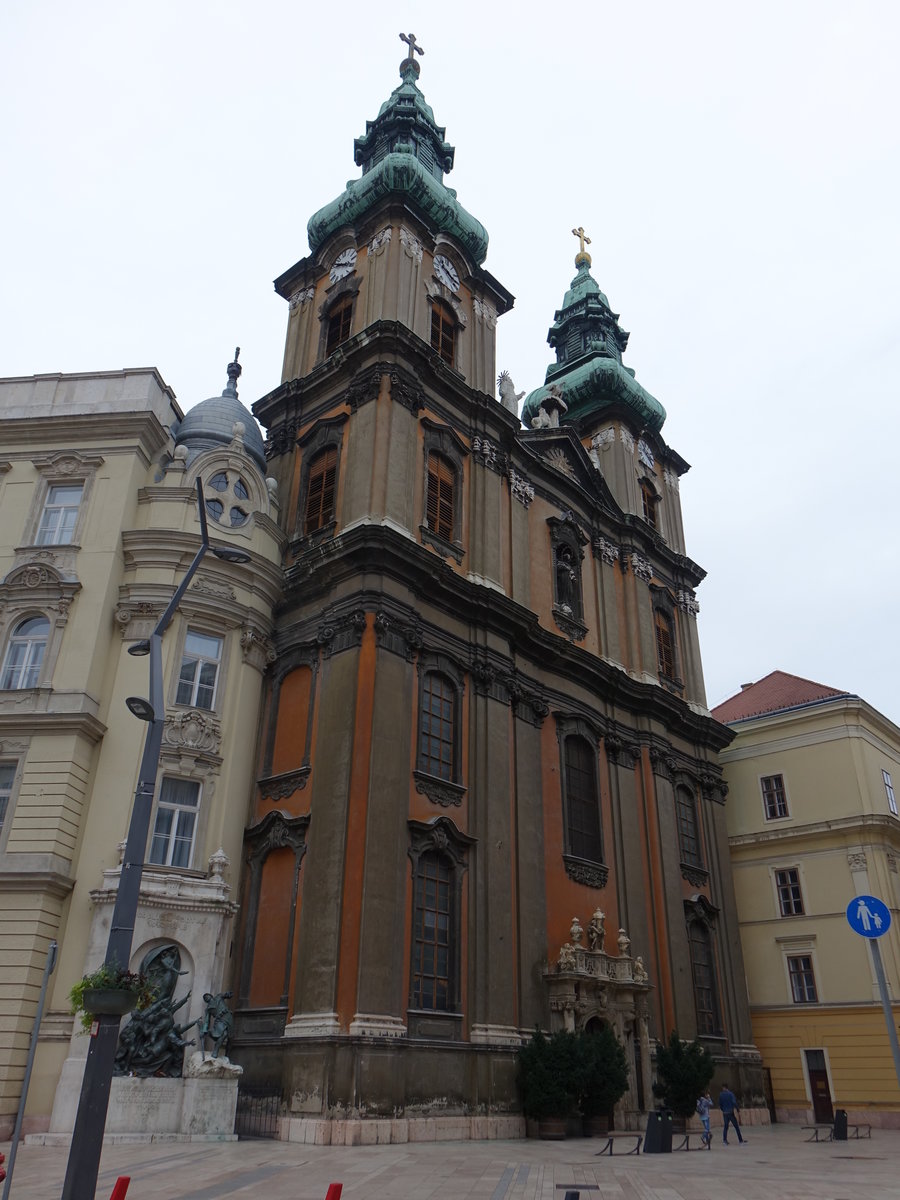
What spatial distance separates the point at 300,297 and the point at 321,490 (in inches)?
338

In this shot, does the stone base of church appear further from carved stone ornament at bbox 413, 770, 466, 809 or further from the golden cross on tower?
the golden cross on tower

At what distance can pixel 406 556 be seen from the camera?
23.2 metres

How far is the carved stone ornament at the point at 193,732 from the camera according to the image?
2112 centimetres

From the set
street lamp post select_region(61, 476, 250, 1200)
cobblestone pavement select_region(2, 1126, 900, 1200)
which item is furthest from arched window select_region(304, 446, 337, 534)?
cobblestone pavement select_region(2, 1126, 900, 1200)

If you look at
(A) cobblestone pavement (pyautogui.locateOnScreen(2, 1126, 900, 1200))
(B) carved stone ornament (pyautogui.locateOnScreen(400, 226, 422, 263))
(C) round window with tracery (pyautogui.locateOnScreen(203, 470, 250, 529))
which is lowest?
(A) cobblestone pavement (pyautogui.locateOnScreen(2, 1126, 900, 1200))

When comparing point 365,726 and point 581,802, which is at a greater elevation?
point 581,802

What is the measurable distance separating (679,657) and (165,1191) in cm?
2659

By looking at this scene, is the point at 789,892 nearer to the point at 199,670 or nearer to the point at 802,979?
the point at 802,979

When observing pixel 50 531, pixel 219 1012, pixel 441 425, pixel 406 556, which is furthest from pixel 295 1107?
pixel 441 425

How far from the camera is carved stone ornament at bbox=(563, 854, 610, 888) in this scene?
25.3m

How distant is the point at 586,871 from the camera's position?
25.7 m

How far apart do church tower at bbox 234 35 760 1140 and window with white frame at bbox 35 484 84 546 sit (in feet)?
17.6

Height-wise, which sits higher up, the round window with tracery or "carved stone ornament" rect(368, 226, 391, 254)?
"carved stone ornament" rect(368, 226, 391, 254)

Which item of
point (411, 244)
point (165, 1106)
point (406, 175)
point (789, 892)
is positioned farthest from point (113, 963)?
point (789, 892)
